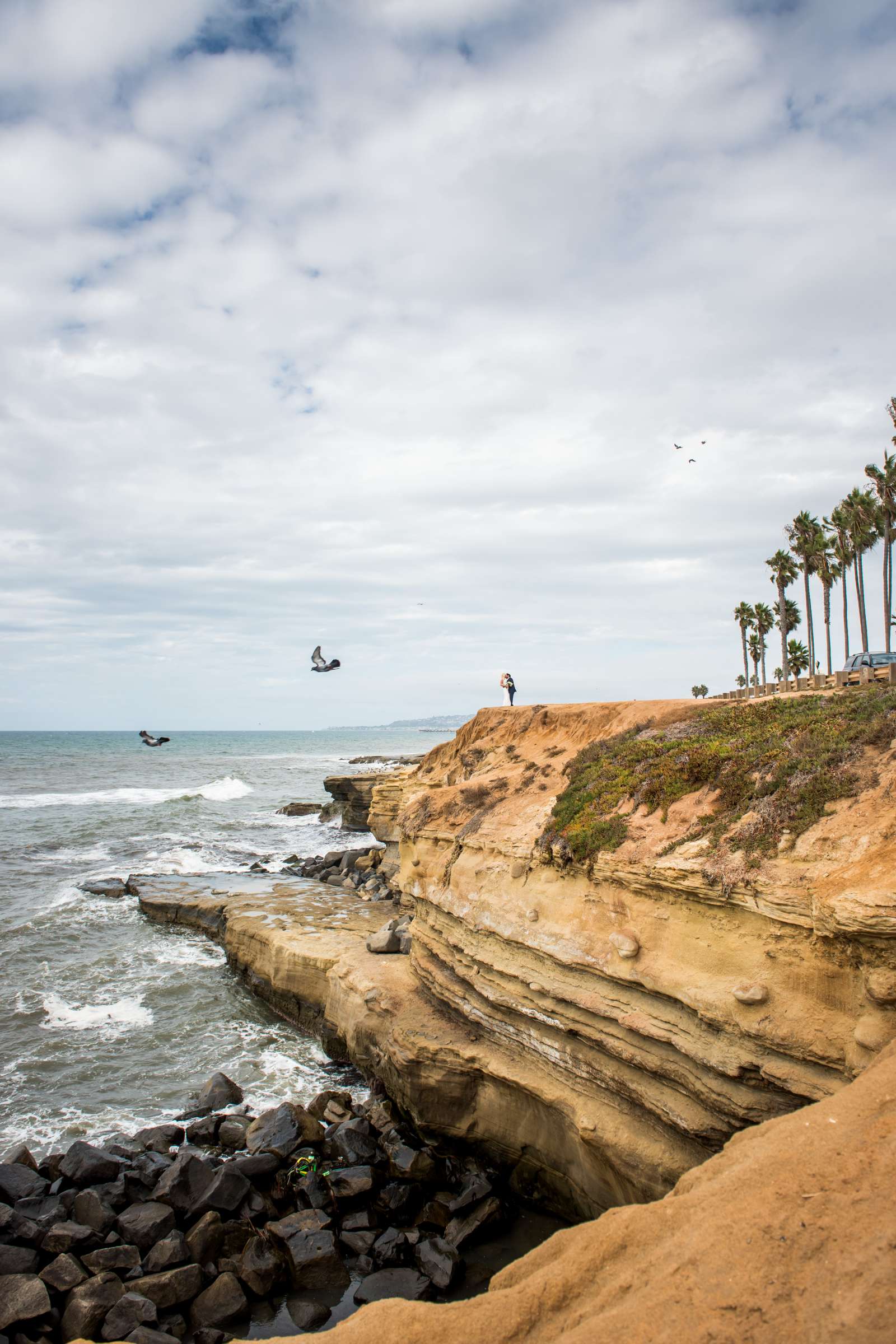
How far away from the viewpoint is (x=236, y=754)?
13888cm

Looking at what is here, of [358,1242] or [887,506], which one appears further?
[887,506]

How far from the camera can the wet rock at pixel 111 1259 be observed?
1028 centimetres

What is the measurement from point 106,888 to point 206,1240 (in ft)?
73.0

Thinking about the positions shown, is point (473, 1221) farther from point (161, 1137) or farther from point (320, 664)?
point (320, 664)

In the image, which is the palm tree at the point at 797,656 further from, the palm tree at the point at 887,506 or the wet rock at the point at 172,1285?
the wet rock at the point at 172,1285

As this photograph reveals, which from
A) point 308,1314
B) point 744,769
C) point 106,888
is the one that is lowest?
point 308,1314

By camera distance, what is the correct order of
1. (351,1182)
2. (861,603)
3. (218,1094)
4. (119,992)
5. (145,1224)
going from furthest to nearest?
(861,603) → (119,992) → (218,1094) → (351,1182) → (145,1224)

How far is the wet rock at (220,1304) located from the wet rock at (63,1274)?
1.66m

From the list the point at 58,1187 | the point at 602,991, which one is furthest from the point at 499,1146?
the point at 58,1187

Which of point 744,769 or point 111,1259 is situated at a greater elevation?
point 744,769

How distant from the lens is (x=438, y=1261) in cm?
1018

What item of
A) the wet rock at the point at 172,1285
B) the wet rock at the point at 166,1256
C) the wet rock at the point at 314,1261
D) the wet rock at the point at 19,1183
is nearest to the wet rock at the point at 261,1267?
the wet rock at the point at 314,1261

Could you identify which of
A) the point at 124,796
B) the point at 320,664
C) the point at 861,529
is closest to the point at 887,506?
the point at 861,529

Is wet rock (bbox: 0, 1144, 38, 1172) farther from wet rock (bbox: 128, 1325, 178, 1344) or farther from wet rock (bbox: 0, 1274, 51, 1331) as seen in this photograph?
wet rock (bbox: 128, 1325, 178, 1344)
